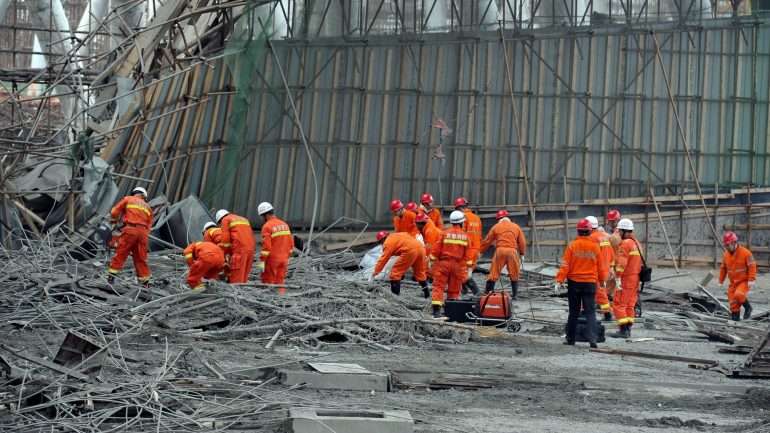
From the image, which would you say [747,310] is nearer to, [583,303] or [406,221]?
[583,303]

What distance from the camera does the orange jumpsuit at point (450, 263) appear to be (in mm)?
18891

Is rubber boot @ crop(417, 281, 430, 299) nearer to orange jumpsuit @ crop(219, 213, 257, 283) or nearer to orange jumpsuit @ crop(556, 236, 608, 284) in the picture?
orange jumpsuit @ crop(219, 213, 257, 283)

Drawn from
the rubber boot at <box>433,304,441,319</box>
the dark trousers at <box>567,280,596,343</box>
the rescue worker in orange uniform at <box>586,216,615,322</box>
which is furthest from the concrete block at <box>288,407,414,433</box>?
the rubber boot at <box>433,304,441,319</box>

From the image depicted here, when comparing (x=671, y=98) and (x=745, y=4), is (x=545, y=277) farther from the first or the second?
(x=745, y=4)

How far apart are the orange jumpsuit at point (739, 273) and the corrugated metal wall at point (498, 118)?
9514 mm

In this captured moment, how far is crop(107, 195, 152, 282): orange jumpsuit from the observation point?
1881 cm

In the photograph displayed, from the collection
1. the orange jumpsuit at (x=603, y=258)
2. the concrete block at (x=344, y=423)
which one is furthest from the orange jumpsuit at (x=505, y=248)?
the concrete block at (x=344, y=423)

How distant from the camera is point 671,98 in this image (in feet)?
98.1

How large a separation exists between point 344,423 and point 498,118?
868 inches

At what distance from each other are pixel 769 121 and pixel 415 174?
328 inches

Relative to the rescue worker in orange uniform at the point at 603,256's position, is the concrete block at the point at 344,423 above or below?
below

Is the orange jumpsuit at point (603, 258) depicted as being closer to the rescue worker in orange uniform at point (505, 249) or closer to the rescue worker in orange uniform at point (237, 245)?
the rescue worker in orange uniform at point (505, 249)

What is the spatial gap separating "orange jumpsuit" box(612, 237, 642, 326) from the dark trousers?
4.80ft

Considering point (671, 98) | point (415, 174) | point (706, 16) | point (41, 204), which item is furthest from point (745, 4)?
point (41, 204)
